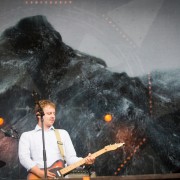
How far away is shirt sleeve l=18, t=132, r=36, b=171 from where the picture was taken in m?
5.30

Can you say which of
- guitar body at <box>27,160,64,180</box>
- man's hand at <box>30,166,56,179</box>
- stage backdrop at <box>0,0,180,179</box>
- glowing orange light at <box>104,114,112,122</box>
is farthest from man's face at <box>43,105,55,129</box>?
glowing orange light at <box>104,114,112,122</box>

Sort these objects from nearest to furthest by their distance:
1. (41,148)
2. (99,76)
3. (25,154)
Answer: (25,154) < (41,148) < (99,76)

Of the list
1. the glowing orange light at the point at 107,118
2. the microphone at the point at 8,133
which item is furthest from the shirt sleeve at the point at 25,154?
the glowing orange light at the point at 107,118

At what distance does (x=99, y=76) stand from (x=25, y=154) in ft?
7.42

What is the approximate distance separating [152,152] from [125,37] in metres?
2.20

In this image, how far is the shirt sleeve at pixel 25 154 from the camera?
209 inches

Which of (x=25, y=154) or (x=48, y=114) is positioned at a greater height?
(x=48, y=114)

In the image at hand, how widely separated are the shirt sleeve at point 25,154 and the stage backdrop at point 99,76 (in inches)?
33.6

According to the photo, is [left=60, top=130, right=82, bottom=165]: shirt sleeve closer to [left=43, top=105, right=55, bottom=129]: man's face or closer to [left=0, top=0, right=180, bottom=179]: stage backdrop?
[left=43, top=105, right=55, bottom=129]: man's face

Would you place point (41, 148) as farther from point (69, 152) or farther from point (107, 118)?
point (107, 118)

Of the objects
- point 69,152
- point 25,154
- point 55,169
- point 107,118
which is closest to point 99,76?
point 107,118

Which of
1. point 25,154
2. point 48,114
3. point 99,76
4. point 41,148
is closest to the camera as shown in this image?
point 25,154

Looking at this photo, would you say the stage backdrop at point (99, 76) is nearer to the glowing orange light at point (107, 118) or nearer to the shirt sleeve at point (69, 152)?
the glowing orange light at point (107, 118)

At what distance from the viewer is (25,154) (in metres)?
5.44
